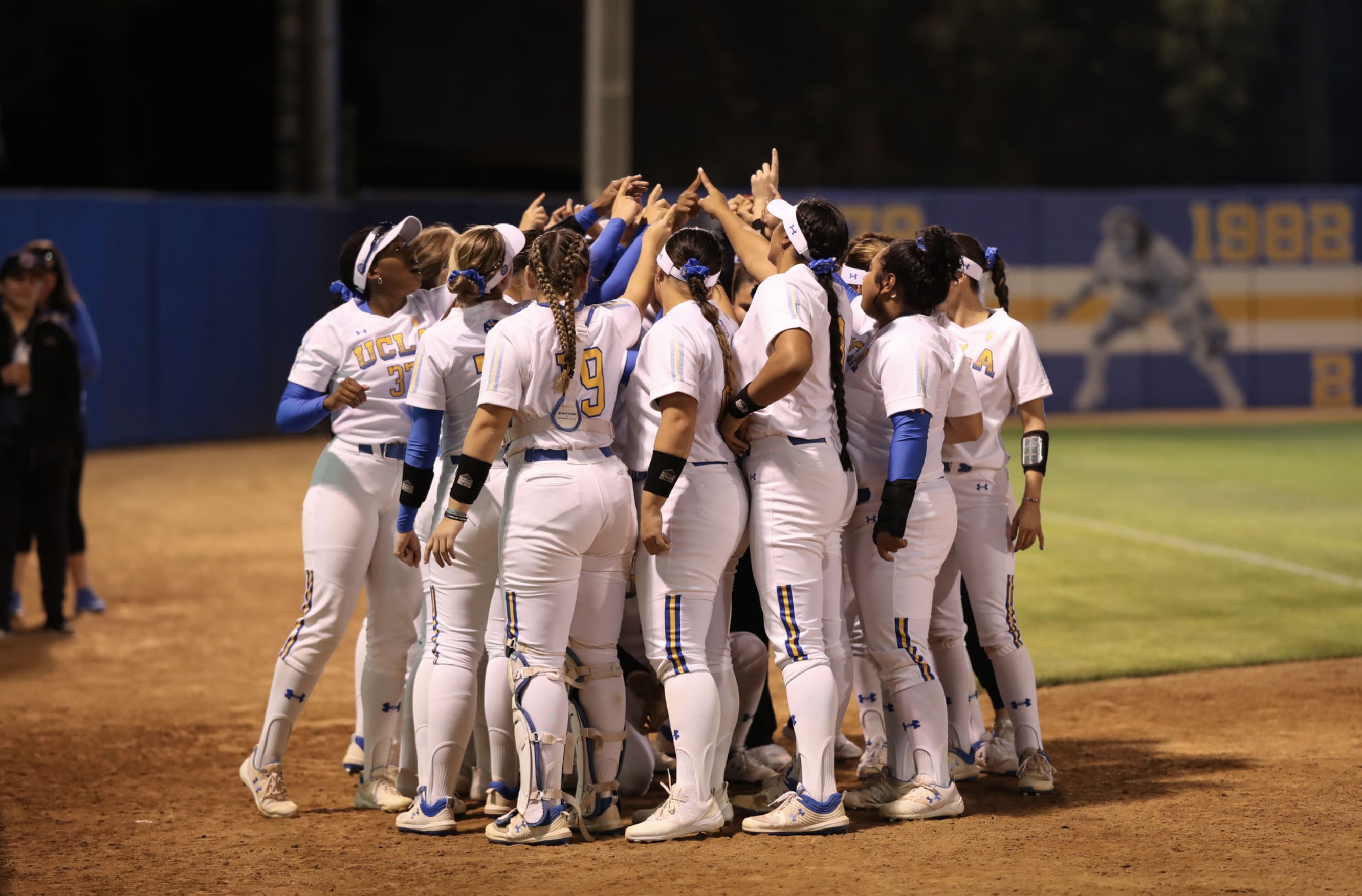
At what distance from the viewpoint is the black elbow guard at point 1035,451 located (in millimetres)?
6172

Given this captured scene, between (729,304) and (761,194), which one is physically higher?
(761,194)

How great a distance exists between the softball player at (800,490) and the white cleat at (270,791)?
1.73 metres

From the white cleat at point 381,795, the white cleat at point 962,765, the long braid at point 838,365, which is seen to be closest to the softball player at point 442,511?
the white cleat at point 381,795

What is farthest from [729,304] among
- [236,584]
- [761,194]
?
[236,584]

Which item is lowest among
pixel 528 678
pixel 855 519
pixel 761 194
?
pixel 528 678

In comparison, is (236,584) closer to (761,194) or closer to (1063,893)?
(761,194)

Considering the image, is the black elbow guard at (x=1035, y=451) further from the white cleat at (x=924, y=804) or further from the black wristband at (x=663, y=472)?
the black wristband at (x=663, y=472)

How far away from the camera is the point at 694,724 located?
5270mm

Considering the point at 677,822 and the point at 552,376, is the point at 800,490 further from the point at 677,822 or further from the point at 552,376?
the point at 677,822

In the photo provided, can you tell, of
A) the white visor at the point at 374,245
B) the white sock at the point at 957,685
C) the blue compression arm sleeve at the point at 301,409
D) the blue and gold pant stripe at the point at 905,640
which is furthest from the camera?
the white sock at the point at 957,685

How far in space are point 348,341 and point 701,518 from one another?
1556mm

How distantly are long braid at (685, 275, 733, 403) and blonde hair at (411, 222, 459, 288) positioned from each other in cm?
116

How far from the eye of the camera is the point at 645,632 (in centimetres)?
537

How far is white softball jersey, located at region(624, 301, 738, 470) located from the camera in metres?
5.14
